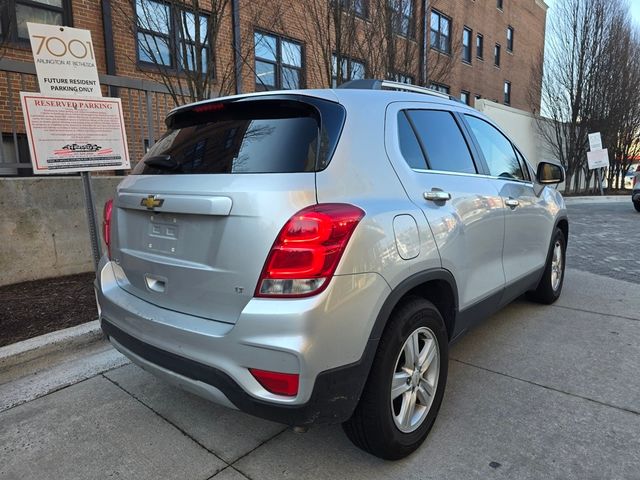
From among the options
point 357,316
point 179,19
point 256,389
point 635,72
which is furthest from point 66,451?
point 635,72

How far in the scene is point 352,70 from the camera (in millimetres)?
9812

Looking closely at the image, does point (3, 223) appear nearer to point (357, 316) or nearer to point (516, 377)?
point (357, 316)

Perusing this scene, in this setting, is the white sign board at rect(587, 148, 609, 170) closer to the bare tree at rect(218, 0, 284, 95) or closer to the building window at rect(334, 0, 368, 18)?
the building window at rect(334, 0, 368, 18)

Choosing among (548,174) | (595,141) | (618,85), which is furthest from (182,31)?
(618,85)

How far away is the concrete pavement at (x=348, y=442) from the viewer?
2348 mm

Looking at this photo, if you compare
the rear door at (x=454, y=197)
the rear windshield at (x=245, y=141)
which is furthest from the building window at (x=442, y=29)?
the rear windshield at (x=245, y=141)

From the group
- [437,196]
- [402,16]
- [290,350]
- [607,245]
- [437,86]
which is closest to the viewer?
[290,350]

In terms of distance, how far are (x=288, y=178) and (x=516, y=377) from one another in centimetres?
231

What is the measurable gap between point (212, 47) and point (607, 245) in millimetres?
7257

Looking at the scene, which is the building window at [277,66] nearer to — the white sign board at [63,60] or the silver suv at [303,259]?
the white sign board at [63,60]

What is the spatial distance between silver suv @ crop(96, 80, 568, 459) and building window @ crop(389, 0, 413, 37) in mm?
7750

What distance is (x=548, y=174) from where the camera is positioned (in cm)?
420

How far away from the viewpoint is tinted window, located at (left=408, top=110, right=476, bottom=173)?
2.80 meters

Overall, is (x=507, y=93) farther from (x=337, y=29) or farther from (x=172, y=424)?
(x=172, y=424)
